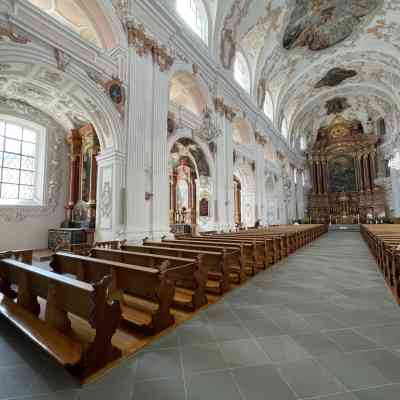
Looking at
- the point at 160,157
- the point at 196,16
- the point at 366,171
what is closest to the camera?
the point at 160,157

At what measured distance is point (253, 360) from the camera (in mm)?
1885

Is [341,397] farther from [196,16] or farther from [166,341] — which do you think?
[196,16]

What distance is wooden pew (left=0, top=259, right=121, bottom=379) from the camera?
66.4 inches

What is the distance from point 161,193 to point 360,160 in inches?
1000

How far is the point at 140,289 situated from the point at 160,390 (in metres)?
0.95

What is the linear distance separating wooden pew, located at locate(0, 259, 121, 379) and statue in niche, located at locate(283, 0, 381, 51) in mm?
15999

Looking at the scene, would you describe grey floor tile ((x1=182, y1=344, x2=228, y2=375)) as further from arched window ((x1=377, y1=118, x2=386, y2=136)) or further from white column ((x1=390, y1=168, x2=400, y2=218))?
arched window ((x1=377, y1=118, x2=386, y2=136))

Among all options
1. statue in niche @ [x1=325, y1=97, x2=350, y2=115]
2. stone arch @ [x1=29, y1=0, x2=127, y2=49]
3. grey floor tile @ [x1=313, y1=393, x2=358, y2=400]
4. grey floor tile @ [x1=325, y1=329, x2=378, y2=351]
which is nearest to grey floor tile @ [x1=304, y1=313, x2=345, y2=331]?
grey floor tile @ [x1=325, y1=329, x2=378, y2=351]

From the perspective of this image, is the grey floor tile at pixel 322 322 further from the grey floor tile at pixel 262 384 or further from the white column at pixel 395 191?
the white column at pixel 395 191

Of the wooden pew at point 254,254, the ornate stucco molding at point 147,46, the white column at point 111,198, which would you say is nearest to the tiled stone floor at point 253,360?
the wooden pew at point 254,254

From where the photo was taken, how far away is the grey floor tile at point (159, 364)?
1.72 m

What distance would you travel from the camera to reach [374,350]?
2012 mm

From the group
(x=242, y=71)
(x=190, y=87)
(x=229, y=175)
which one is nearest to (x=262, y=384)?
(x=229, y=175)

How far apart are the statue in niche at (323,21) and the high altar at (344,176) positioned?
42.1ft
